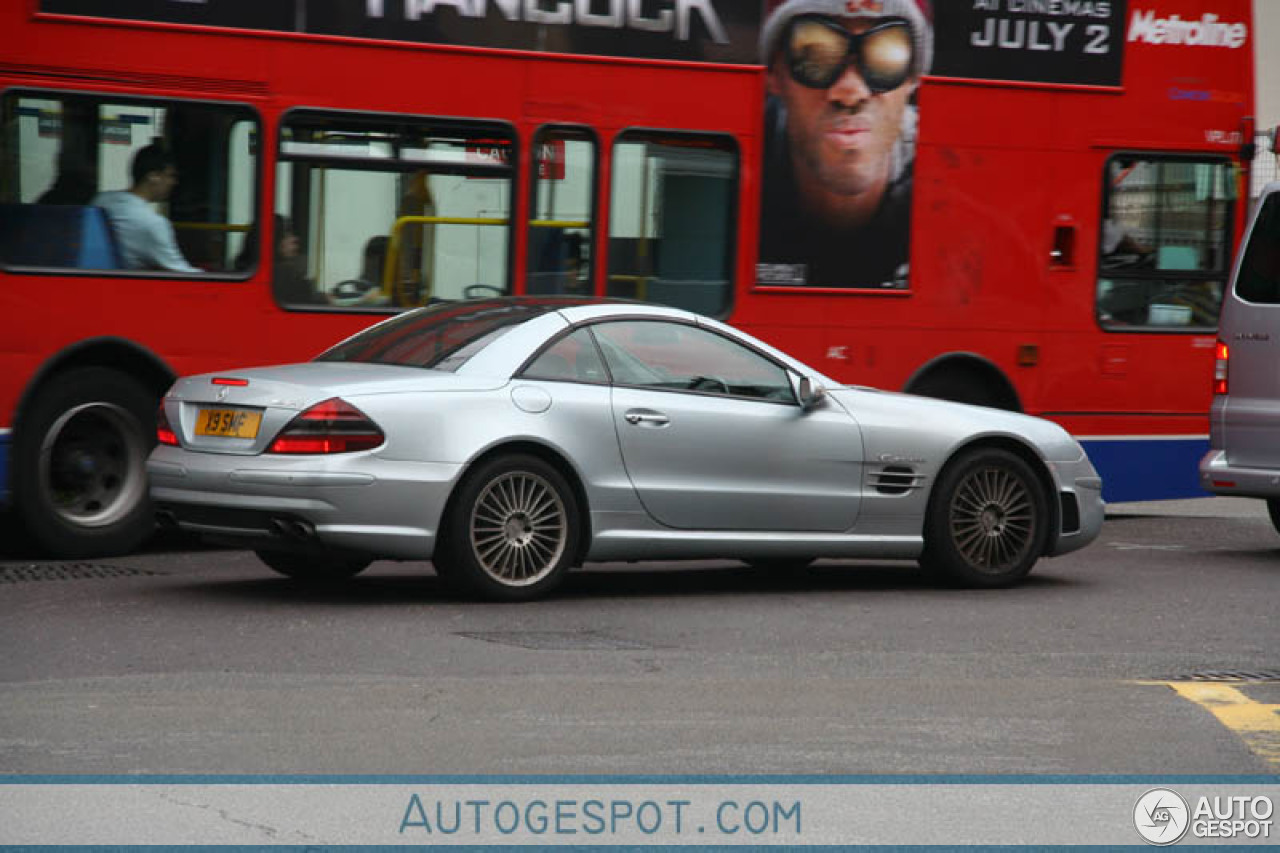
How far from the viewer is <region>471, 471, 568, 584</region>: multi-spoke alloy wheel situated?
902cm

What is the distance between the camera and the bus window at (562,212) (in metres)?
12.0

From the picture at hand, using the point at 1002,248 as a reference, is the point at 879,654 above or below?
below

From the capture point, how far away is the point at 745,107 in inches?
490

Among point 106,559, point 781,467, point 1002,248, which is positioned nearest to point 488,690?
point 781,467

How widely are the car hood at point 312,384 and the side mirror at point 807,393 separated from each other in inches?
57.3

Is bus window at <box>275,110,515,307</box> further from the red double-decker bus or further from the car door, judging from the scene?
the car door

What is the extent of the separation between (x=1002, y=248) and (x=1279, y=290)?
166cm

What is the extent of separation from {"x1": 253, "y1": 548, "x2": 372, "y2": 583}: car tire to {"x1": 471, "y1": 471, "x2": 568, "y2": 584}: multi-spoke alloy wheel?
0.97 metres

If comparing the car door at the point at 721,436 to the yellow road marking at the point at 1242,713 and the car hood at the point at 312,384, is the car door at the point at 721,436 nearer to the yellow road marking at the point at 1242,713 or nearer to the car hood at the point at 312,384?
the car hood at the point at 312,384

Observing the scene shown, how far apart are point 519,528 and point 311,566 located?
1345 millimetres

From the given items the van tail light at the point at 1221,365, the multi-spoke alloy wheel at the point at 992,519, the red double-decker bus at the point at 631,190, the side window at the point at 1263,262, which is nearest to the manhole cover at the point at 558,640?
the multi-spoke alloy wheel at the point at 992,519

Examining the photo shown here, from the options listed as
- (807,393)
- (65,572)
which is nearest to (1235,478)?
(807,393)

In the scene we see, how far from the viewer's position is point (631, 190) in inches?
479

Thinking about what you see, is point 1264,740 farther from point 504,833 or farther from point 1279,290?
point 1279,290
